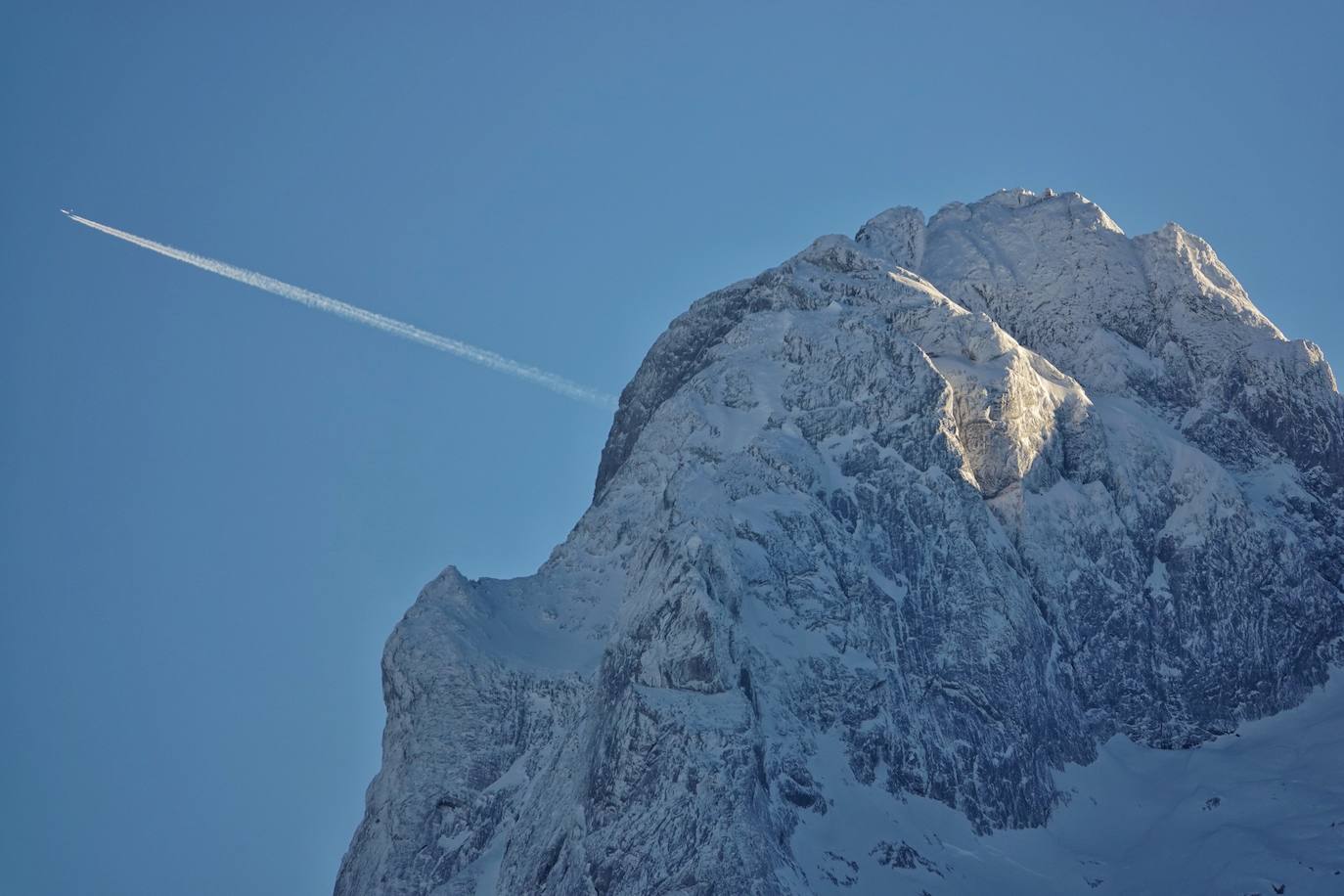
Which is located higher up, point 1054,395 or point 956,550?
point 1054,395

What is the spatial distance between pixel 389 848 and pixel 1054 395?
253ft

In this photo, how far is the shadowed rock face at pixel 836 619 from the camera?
14950cm

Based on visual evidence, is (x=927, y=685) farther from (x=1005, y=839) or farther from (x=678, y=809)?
(x=678, y=809)

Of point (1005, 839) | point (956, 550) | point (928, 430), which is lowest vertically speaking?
point (1005, 839)

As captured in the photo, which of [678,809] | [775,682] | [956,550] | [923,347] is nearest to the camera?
[678,809]

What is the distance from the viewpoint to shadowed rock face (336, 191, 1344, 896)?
490 feet

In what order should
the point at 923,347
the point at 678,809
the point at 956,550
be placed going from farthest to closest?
the point at 923,347
the point at 956,550
the point at 678,809

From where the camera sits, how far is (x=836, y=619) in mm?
165250

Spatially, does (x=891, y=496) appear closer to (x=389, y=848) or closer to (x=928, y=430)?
(x=928, y=430)

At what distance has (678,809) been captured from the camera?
5600 inches

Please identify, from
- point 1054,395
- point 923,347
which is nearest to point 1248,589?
point 1054,395

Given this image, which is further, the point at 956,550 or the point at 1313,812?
the point at 956,550

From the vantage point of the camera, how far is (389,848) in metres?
164

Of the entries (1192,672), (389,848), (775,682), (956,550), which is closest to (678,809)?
(775,682)
